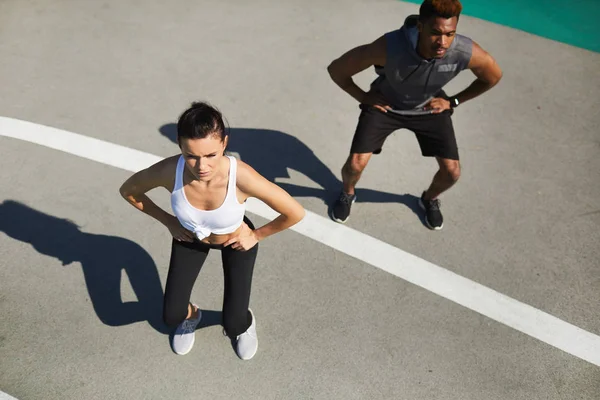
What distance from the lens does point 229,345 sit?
154 inches

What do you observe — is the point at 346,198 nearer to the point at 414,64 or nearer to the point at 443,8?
the point at 414,64

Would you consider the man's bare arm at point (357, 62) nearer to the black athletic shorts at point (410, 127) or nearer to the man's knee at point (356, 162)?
the black athletic shorts at point (410, 127)

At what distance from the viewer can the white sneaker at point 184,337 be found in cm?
381

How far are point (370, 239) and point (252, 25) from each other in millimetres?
3737

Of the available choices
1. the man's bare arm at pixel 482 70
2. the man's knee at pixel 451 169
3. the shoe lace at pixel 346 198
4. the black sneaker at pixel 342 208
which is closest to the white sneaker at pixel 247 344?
the black sneaker at pixel 342 208

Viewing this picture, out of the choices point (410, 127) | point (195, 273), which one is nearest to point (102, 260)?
point (195, 273)

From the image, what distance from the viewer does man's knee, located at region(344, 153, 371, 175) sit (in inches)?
171

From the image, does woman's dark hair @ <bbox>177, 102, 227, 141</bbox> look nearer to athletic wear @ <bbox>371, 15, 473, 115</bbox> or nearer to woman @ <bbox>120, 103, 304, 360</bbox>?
woman @ <bbox>120, 103, 304, 360</bbox>

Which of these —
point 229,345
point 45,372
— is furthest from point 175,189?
point 45,372

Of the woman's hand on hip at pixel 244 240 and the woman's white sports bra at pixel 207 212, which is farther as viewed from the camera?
the woman's hand on hip at pixel 244 240

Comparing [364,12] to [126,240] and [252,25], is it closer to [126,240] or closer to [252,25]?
[252,25]

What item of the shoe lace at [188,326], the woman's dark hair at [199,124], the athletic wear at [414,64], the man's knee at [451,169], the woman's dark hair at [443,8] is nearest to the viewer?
the woman's dark hair at [199,124]

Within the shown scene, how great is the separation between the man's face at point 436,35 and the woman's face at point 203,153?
1.74 m

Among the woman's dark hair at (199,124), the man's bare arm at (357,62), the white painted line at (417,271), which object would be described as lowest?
the white painted line at (417,271)
